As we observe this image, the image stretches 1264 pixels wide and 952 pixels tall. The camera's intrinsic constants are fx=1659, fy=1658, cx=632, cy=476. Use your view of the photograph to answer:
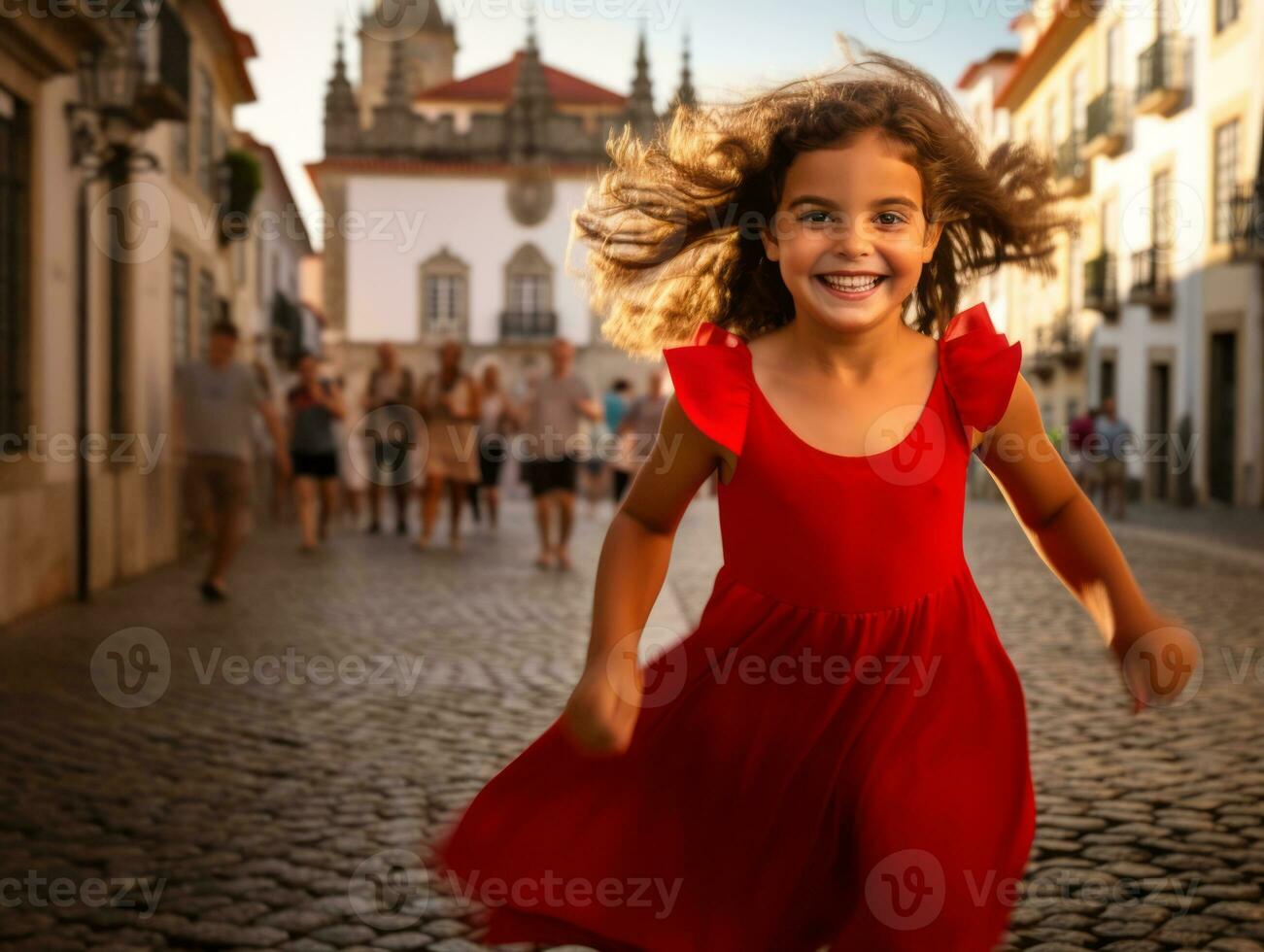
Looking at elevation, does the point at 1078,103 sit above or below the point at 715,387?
above

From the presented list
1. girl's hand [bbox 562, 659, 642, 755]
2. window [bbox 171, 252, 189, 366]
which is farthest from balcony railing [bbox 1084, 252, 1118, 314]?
girl's hand [bbox 562, 659, 642, 755]

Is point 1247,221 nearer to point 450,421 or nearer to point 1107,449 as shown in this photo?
point 1107,449

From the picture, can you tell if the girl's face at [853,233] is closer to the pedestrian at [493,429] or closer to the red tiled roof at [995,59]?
the pedestrian at [493,429]

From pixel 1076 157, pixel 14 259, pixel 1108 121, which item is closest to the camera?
pixel 14 259

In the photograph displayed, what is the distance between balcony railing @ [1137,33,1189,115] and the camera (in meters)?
26.7

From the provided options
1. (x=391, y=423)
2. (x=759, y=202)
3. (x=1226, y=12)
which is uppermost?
(x=1226, y=12)

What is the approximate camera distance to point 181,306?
58.0ft

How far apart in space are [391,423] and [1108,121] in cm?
1907

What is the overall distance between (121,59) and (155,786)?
25.8 feet

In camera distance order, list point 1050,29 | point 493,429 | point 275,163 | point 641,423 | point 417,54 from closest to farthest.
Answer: point 641,423
point 493,429
point 1050,29
point 275,163
point 417,54

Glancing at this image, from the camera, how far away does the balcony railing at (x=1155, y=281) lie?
92.6 ft

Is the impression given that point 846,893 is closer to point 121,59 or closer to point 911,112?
point 911,112

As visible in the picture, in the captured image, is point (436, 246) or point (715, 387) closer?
point (715, 387)

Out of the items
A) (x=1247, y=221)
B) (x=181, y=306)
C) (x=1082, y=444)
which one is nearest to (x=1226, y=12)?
(x=1247, y=221)
